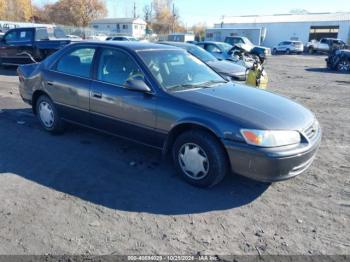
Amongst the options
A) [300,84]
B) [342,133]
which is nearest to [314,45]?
[300,84]

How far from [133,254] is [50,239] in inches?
31.2

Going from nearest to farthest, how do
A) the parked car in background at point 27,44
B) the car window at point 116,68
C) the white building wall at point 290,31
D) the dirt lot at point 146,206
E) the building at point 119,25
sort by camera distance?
the dirt lot at point 146,206 → the car window at point 116,68 → the parked car in background at point 27,44 → the white building wall at point 290,31 → the building at point 119,25

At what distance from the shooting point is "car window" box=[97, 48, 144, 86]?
4215 millimetres

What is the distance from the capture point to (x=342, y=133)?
6109 mm

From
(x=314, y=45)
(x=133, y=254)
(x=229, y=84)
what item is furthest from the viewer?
(x=314, y=45)

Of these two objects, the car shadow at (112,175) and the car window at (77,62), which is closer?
the car shadow at (112,175)

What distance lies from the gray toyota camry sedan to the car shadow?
27cm

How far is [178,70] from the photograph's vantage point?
4445mm

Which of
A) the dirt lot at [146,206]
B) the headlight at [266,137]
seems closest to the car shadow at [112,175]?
the dirt lot at [146,206]

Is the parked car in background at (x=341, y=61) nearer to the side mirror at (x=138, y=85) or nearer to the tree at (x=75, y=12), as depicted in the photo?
the side mirror at (x=138, y=85)

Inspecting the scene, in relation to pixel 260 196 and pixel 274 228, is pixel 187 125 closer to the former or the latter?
pixel 260 196

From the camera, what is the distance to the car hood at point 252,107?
340 centimetres

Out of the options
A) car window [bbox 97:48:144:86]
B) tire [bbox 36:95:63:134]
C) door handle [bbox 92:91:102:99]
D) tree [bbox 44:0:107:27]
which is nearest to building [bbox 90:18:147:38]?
tree [bbox 44:0:107:27]

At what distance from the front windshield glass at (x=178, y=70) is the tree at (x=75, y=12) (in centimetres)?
7087
